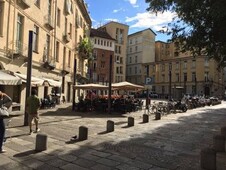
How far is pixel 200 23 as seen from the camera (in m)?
11.2

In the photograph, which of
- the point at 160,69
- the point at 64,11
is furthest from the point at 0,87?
the point at 160,69

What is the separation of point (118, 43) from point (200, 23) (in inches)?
2742

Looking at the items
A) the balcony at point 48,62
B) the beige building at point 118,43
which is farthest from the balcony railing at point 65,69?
the beige building at point 118,43

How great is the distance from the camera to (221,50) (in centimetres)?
1246

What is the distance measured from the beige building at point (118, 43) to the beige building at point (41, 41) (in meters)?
38.9

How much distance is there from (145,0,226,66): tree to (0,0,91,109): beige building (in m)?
9.36

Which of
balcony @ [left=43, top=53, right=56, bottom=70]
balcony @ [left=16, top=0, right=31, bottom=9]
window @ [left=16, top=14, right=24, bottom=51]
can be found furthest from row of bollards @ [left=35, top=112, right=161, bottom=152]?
balcony @ [left=43, top=53, right=56, bottom=70]

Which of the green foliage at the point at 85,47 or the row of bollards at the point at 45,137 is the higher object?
the green foliage at the point at 85,47

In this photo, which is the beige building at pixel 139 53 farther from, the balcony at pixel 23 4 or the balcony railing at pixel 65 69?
the balcony at pixel 23 4

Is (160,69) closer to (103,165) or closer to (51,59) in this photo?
(51,59)

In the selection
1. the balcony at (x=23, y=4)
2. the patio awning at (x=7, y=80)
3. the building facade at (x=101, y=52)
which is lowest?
the patio awning at (x=7, y=80)

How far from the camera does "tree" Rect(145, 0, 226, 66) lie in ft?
31.1

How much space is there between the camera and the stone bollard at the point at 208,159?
688 cm

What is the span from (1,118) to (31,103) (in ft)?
11.2
